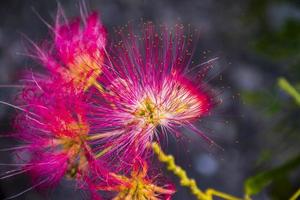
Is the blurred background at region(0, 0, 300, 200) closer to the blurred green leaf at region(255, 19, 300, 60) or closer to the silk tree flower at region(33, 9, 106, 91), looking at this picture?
the blurred green leaf at region(255, 19, 300, 60)

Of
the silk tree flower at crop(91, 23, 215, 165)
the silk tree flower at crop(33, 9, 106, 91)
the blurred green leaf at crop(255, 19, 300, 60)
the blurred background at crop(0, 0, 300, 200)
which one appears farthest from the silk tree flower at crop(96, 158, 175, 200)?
the blurred green leaf at crop(255, 19, 300, 60)

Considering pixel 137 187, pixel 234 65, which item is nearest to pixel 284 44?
pixel 234 65

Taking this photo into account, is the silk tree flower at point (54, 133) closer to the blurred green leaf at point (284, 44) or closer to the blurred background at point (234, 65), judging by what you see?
the blurred background at point (234, 65)

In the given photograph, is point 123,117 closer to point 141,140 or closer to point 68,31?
point 141,140

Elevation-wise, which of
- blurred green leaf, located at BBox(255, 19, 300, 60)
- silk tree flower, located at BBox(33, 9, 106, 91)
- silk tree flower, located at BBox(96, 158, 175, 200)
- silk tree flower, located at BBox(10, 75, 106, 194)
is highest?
blurred green leaf, located at BBox(255, 19, 300, 60)

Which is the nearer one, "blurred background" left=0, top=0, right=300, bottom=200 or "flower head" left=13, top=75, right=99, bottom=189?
"flower head" left=13, top=75, right=99, bottom=189
